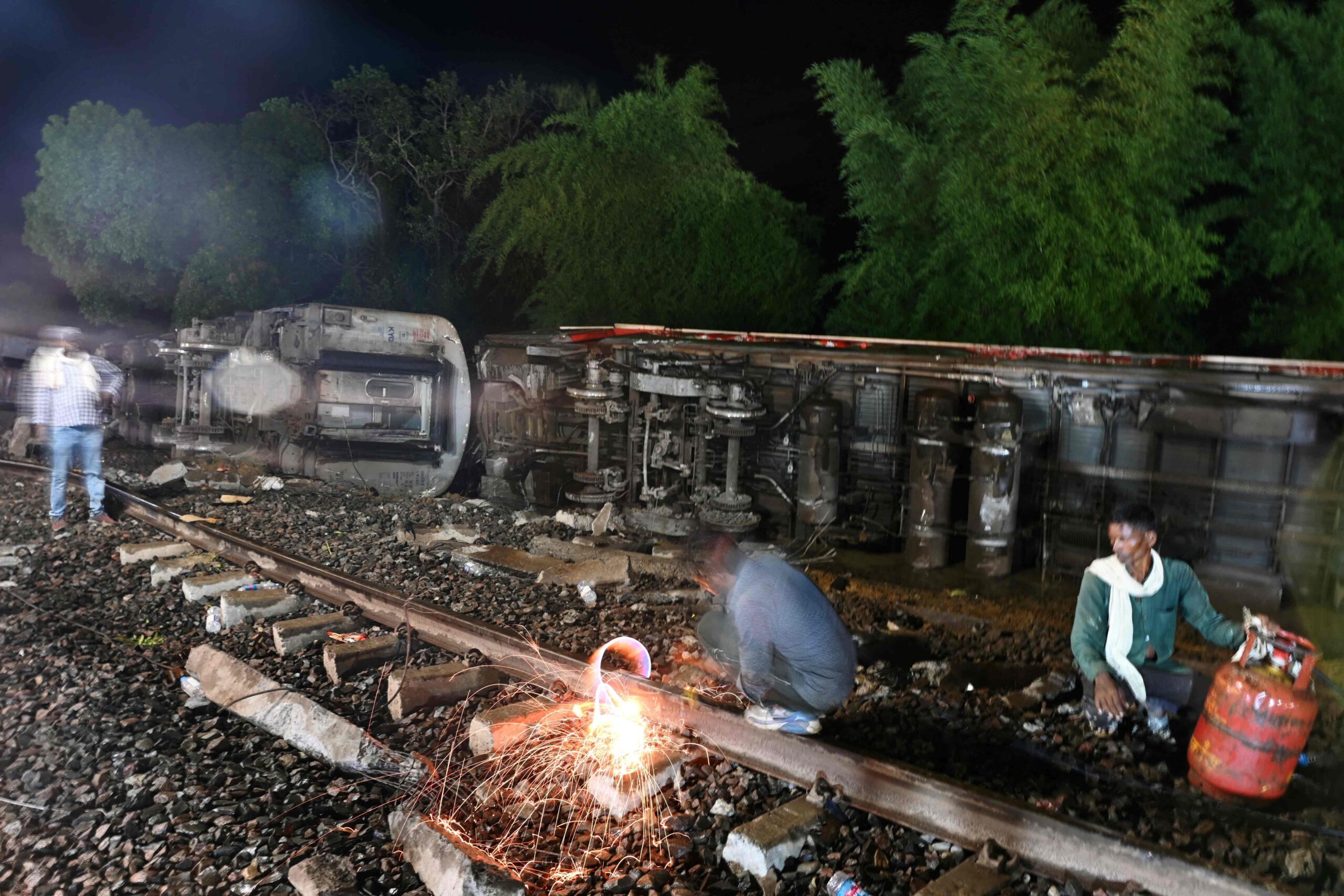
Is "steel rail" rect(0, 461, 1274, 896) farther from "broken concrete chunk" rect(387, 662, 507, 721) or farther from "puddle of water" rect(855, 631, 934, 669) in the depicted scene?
"puddle of water" rect(855, 631, 934, 669)

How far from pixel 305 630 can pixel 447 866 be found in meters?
2.75

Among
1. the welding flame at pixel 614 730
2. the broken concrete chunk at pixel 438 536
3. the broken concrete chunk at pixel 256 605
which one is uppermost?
the welding flame at pixel 614 730

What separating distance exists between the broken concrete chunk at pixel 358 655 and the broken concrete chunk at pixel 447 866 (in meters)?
1.74

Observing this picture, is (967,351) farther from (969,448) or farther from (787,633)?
(787,633)

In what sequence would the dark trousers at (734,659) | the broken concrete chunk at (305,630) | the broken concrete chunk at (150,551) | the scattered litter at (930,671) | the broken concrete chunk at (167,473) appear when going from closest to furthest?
the dark trousers at (734,659) → the scattered litter at (930,671) → the broken concrete chunk at (305,630) → the broken concrete chunk at (150,551) → the broken concrete chunk at (167,473)

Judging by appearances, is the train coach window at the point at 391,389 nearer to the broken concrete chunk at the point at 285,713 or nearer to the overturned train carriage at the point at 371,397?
the overturned train carriage at the point at 371,397

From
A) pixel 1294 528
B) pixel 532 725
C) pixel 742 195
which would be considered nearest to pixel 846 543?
pixel 1294 528

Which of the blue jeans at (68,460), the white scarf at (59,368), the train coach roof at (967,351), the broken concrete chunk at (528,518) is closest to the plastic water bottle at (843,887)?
the train coach roof at (967,351)

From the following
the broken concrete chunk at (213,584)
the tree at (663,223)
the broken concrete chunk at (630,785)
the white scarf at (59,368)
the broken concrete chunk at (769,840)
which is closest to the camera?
the broken concrete chunk at (769,840)

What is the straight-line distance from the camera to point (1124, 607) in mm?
4254

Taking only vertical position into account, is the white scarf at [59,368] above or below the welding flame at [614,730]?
above

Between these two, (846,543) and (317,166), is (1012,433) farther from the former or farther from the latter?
(317,166)

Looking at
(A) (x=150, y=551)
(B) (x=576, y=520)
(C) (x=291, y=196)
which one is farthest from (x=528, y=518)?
(C) (x=291, y=196)

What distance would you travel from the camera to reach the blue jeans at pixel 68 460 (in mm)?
8656
